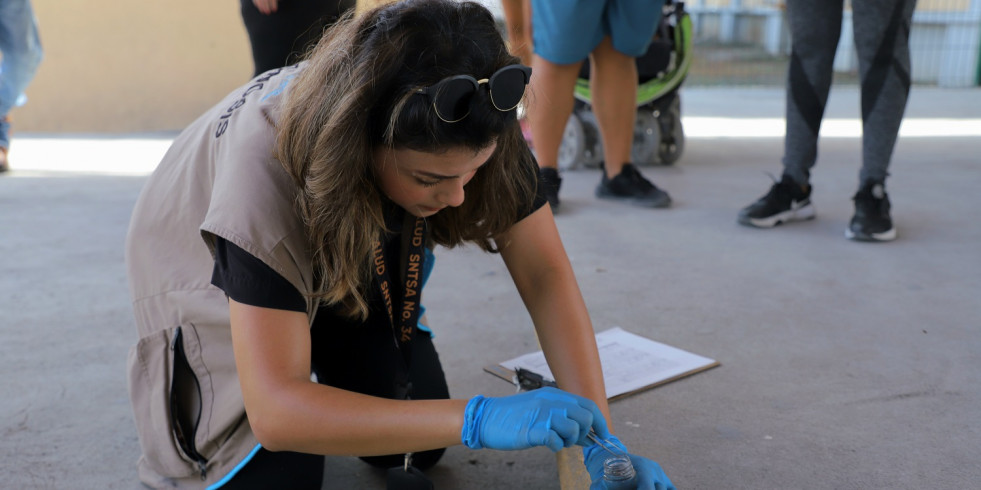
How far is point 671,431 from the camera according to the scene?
1398 mm

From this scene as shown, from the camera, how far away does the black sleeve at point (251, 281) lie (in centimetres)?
96

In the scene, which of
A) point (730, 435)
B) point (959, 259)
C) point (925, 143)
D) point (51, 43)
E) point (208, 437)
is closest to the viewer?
point (208, 437)

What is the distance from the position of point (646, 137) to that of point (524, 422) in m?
2.91

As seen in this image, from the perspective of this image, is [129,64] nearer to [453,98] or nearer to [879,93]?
[879,93]

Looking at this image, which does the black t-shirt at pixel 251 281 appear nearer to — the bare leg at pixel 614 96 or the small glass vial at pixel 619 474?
the small glass vial at pixel 619 474

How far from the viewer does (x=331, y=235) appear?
0.99m

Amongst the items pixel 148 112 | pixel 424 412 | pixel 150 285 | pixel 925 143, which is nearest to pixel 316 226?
pixel 424 412

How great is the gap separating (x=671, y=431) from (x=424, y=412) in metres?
0.59

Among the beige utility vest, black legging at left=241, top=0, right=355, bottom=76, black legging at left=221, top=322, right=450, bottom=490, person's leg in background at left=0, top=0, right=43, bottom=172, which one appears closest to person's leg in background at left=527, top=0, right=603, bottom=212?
black legging at left=241, top=0, right=355, bottom=76

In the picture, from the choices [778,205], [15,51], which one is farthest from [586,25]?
[15,51]

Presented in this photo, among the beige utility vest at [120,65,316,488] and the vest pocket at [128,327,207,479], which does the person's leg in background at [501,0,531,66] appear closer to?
the beige utility vest at [120,65,316,488]

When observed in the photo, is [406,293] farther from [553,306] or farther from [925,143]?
[925,143]

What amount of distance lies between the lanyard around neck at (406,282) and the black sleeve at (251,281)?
0.56 ft

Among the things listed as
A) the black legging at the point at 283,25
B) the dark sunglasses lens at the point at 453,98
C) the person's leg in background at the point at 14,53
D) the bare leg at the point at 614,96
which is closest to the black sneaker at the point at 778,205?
the bare leg at the point at 614,96
